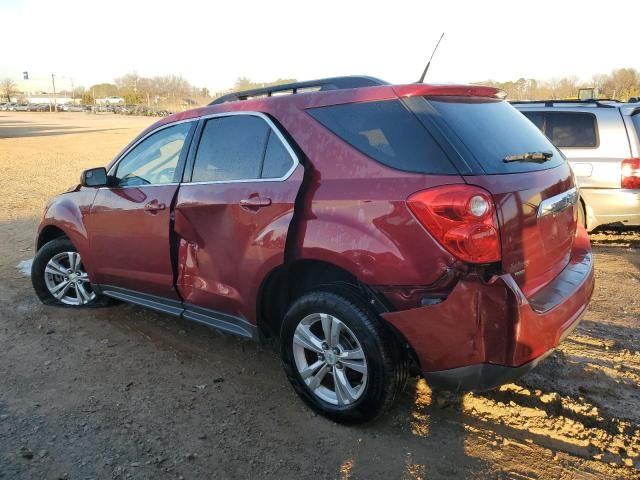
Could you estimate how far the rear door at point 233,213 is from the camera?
303 cm

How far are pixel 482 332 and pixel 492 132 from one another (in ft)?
3.57

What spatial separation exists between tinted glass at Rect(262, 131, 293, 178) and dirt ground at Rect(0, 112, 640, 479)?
1385mm

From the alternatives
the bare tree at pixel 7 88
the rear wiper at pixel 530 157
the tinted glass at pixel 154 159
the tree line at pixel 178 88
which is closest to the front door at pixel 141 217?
the tinted glass at pixel 154 159

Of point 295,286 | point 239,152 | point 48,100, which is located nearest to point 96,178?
point 239,152

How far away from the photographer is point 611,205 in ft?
20.2

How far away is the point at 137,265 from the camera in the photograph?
13.0 feet

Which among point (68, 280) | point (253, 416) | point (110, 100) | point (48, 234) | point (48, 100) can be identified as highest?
point (48, 100)

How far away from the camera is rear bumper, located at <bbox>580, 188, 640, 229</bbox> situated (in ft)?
20.0

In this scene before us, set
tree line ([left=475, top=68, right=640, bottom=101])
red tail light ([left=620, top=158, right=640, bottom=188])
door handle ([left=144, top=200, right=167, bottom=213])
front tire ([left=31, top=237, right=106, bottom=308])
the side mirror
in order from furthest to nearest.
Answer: tree line ([left=475, top=68, right=640, bottom=101])
red tail light ([left=620, top=158, right=640, bottom=188])
front tire ([left=31, top=237, right=106, bottom=308])
the side mirror
door handle ([left=144, top=200, right=167, bottom=213])

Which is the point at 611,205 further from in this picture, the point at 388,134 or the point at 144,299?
the point at 144,299

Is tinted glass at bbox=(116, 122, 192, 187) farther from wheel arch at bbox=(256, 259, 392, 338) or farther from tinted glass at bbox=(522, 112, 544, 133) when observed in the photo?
tinted glass at bbox=(522, 112, 544, 133)

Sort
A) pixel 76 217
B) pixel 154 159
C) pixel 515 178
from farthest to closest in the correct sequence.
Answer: pixel 76 217 → pixel 154 159 → pixel 515 178

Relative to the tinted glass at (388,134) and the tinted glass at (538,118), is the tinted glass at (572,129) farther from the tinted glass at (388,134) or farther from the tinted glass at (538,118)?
the tinted glass at (388,134)

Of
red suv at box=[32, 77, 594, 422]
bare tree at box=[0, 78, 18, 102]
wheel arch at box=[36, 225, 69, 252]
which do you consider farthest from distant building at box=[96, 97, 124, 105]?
red suv at box=[32, 77, 594, 422]
